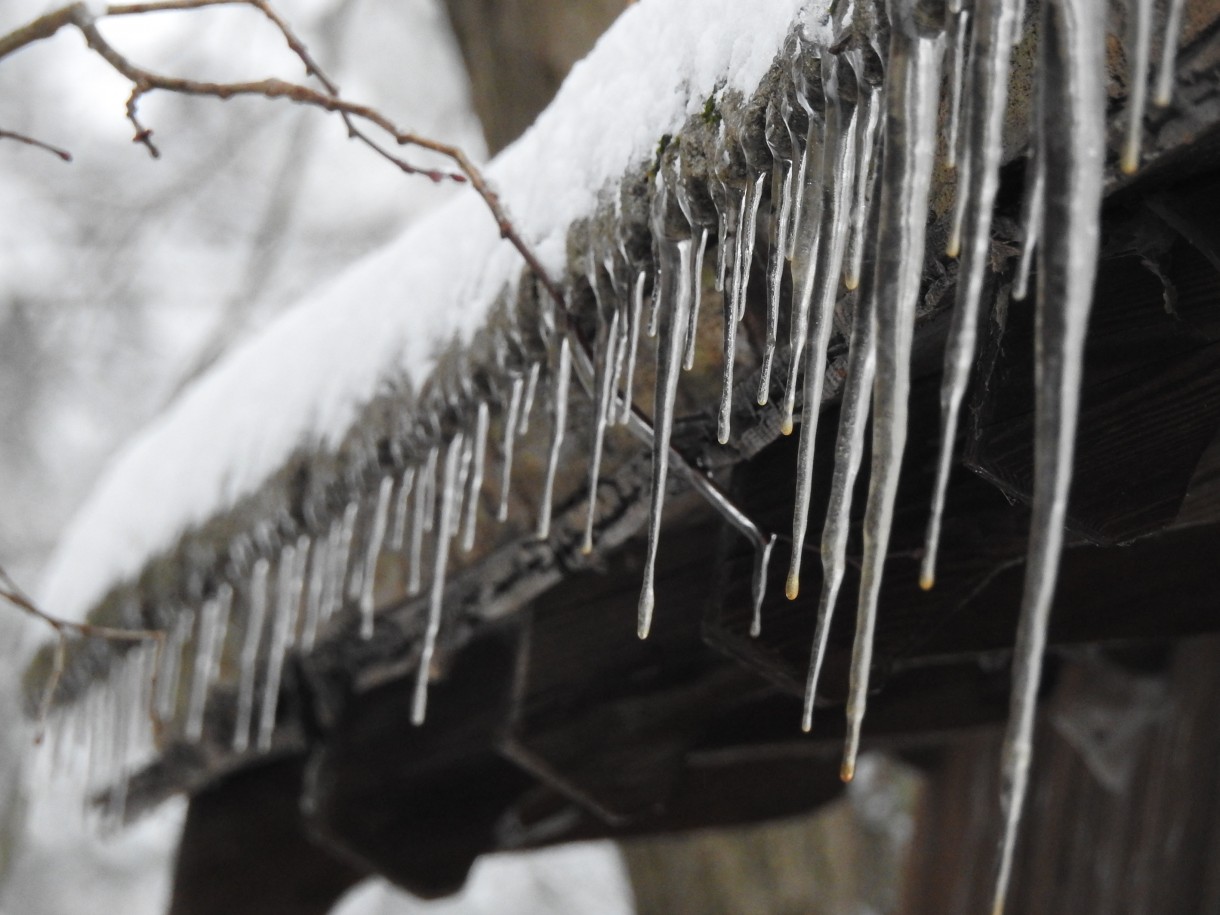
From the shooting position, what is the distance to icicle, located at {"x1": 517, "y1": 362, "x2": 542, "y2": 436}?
1.51 meters

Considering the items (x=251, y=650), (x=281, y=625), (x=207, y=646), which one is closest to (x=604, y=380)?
(x=281, y=625)

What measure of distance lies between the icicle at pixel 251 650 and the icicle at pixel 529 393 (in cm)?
74

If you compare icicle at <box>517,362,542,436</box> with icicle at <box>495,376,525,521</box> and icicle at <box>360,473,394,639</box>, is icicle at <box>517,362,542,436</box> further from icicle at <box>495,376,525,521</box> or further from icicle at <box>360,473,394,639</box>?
icicle at <box>360,473,394,639</box>

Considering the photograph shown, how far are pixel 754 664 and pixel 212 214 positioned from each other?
978 cm

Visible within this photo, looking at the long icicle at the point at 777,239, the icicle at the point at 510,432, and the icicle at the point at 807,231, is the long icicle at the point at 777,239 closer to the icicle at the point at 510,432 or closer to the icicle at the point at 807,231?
the icicle at the point at 807,231

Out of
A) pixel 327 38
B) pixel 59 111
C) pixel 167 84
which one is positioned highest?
pixel 59 111

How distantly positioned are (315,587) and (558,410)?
2.42ft

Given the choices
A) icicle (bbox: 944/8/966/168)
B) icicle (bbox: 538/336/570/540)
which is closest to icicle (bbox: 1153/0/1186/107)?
icicle (bbox: 944/8/966/168)

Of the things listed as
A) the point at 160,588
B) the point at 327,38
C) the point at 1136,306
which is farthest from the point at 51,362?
the point at 1136,306

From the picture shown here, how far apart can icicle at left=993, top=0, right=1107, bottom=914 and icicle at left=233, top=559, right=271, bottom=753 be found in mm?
1568

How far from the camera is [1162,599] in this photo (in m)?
1.62

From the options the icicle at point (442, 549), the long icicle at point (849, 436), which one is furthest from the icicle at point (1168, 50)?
the icicle at point (442, 549)

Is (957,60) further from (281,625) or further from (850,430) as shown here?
(281,625)

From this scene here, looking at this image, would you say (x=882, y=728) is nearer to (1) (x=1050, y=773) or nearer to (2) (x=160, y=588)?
(1) (x=1050, y=773)
